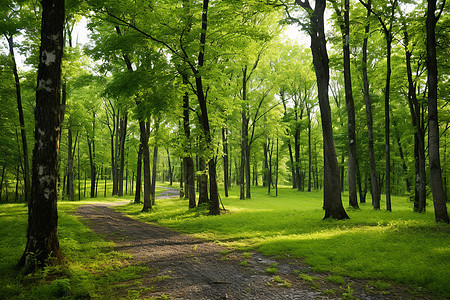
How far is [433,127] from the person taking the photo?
7.99 meters

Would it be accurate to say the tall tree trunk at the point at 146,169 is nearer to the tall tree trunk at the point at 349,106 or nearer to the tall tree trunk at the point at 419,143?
the tall tree trunk at the point at 349,106

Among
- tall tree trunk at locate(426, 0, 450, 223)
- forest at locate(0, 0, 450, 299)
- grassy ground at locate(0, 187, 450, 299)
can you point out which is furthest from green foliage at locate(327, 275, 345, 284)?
tall tree trunk at locate(426, 0, 450, 223)

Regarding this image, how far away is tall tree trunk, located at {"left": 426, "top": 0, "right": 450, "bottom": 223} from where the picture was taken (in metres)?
8.02

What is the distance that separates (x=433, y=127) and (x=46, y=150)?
1097 centimetres

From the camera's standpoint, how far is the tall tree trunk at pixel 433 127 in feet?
26.3

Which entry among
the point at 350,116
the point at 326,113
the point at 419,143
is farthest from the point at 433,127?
the point at 419,143

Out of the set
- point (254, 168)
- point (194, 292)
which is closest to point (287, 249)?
point (194, 292)

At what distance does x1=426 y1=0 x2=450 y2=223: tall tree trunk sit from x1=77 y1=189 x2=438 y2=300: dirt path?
5.85m

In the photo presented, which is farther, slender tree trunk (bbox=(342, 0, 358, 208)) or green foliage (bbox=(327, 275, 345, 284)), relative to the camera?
slender tree trunk (bbox=(342, 0, 358, 208))

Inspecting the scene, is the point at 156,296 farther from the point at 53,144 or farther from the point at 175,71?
the point at 175,71

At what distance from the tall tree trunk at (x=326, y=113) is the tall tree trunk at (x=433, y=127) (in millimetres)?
3094

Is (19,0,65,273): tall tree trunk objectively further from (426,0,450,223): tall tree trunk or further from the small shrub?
(426,0,450,223): tall tree trunk

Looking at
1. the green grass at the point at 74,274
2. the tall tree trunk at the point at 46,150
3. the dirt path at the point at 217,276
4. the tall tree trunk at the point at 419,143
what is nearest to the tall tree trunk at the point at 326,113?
the tall tree trunk at the point at 419,143

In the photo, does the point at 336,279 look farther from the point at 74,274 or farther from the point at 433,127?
the point at 433,127
